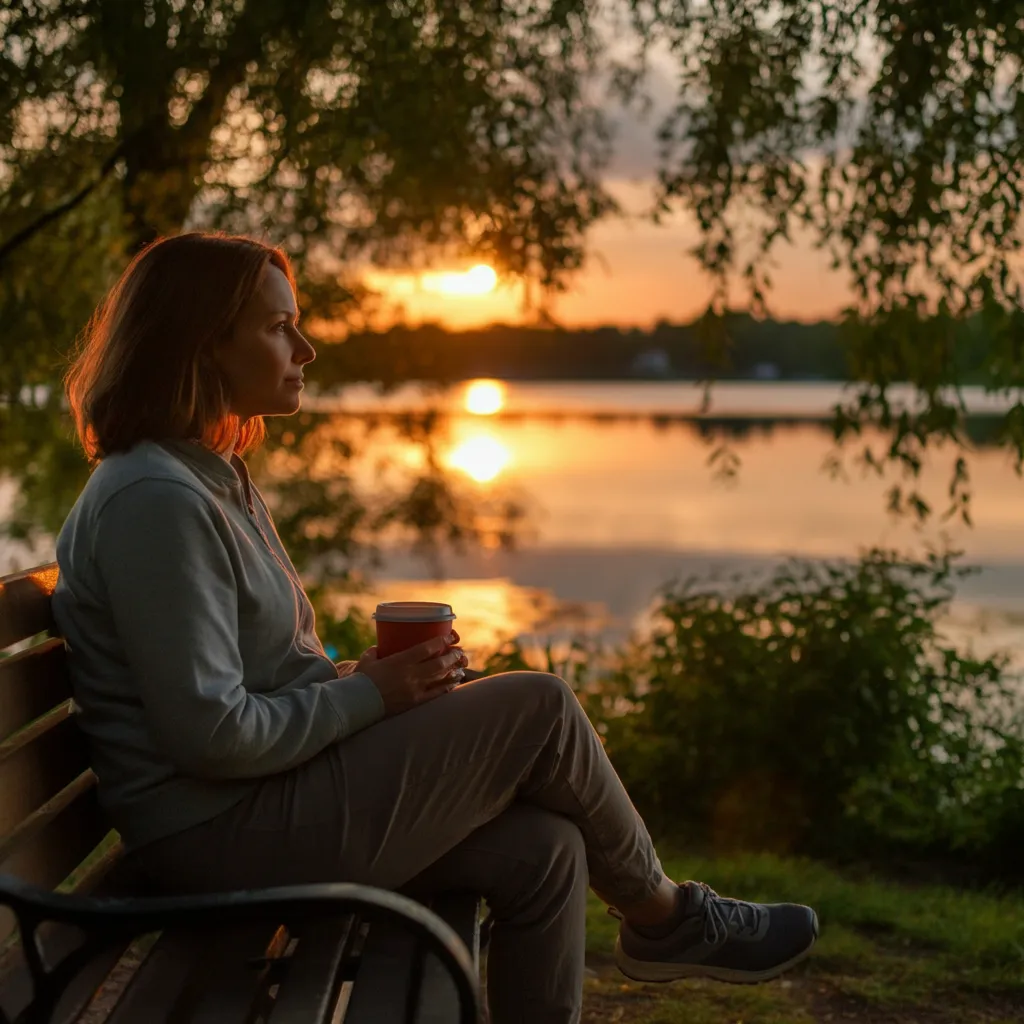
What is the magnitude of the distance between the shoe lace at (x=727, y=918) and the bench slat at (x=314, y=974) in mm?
694

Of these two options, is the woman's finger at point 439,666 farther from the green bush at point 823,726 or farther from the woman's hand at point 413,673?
the green bush at point 823,726

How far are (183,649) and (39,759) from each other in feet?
1.35

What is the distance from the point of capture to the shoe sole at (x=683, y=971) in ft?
8.72

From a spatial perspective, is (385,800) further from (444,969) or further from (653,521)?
Result: (653,521)

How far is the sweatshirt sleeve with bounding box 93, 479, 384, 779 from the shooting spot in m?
2.12

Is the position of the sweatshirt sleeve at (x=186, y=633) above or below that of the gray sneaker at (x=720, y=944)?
above

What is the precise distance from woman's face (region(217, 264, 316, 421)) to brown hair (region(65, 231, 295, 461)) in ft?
0.07

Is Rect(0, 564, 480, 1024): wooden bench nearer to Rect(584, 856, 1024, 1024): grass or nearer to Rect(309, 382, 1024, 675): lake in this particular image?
Rect(584, 856, 1024, 1024): grass

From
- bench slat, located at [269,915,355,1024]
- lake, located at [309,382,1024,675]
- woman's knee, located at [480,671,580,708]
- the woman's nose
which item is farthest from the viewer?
lake, located at [309,382,1024,675]

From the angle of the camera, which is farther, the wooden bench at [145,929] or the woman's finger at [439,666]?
the woman's finger at [439,666]

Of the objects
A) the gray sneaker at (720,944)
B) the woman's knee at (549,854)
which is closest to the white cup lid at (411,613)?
the woman's knee at (549,854)

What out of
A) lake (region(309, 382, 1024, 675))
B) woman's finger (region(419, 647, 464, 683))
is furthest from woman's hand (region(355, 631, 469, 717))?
lake (region(309, 382, 1024, 675))

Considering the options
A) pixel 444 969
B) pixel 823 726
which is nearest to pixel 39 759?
pixel 444 969

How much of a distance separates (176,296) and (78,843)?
0.99 metres
